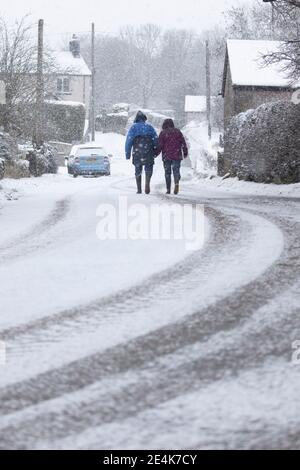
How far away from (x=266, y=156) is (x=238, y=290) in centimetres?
1182

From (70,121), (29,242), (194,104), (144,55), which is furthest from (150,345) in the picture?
(144,55)

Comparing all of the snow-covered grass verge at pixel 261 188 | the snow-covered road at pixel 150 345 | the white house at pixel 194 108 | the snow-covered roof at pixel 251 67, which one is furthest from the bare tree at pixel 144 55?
the snow-covered road at pixel 150 345

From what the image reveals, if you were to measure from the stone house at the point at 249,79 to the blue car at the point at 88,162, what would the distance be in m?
10.9

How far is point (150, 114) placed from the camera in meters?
73.6

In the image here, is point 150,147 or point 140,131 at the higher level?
point 140,131

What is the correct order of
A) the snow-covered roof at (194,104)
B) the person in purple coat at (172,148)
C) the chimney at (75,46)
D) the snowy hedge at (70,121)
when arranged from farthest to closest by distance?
the snow-covered roof at (194,104), the chimney at (75,46), the snowy hedge at (70,121), the person in purple coat at (172,148)

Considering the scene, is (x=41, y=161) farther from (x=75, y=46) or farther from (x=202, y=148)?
(x=75, y=46)

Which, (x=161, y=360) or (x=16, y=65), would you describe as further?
(x=16, y=65)

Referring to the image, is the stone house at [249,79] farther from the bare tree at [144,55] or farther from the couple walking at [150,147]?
the bare tree at [144,55]

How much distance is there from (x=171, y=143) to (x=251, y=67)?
2725 cm

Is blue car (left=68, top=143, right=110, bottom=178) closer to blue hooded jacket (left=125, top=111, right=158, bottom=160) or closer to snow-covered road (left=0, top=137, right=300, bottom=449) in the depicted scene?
blue hooded jacket (left=125, top=111, right=158, bottom=160)

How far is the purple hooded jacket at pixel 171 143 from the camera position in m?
13.6

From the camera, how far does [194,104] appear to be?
71.9 metres

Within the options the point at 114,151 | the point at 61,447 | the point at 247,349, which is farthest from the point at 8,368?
the point at 114,151
